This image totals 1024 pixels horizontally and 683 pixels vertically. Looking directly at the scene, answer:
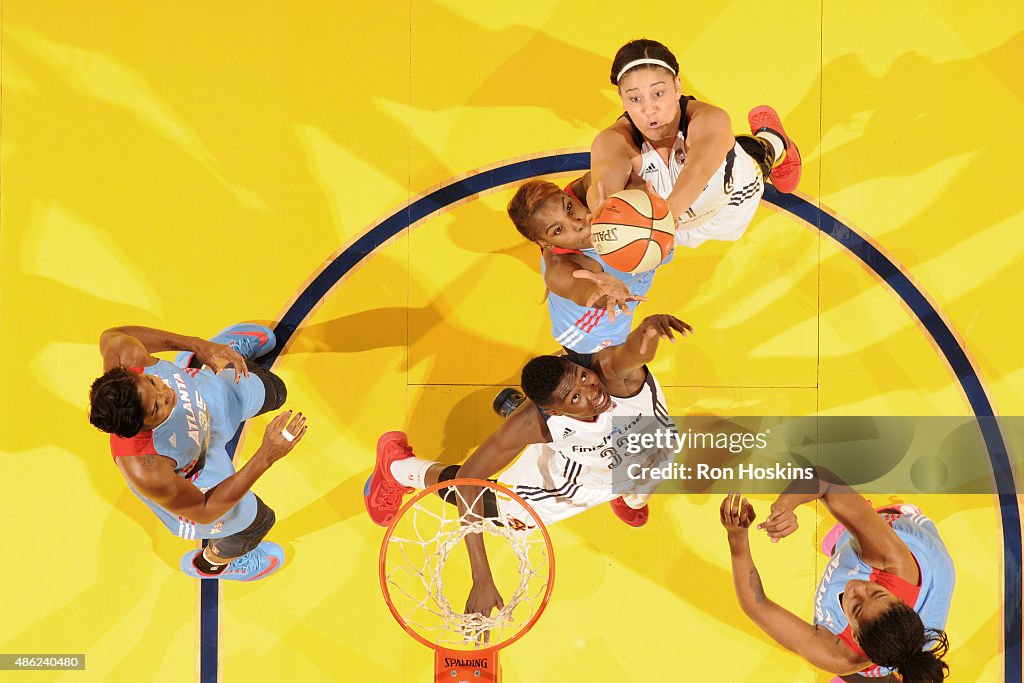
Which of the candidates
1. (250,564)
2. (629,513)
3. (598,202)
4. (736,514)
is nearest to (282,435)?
(250,564)

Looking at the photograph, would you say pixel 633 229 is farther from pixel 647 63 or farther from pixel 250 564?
pixel 250 564

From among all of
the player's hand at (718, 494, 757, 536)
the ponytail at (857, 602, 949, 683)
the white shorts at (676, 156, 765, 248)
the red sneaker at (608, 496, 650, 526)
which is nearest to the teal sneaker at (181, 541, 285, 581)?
the red sneaker at (608, 496, 650, 526)

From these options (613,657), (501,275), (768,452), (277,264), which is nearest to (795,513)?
(768,452)

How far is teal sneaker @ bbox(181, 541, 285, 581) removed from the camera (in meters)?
4.05

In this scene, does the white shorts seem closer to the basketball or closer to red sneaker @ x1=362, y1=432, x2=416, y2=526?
the basketball

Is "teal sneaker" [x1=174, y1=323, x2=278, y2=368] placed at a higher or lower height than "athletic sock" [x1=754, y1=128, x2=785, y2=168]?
lower

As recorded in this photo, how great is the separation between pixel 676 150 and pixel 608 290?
29.0 inches

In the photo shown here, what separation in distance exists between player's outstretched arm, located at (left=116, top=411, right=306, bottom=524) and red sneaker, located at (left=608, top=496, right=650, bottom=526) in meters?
1.65

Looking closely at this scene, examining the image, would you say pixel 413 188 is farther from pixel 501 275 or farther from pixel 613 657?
pixel 613 657

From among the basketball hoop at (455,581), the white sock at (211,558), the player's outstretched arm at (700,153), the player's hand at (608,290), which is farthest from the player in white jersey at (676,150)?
the white sock at (211,558)

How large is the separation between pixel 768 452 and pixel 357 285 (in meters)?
2.28

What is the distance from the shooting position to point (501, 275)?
13.6 feet

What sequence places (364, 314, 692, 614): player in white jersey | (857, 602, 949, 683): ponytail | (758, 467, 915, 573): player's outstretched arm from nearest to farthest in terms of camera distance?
(857, 602, 949, 683): ponytail, (758, 467, 915, 573): player's outstretched arm, (364, 314, 692, 614): player in white jersey

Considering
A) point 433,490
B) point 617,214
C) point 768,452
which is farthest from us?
point 768,452
